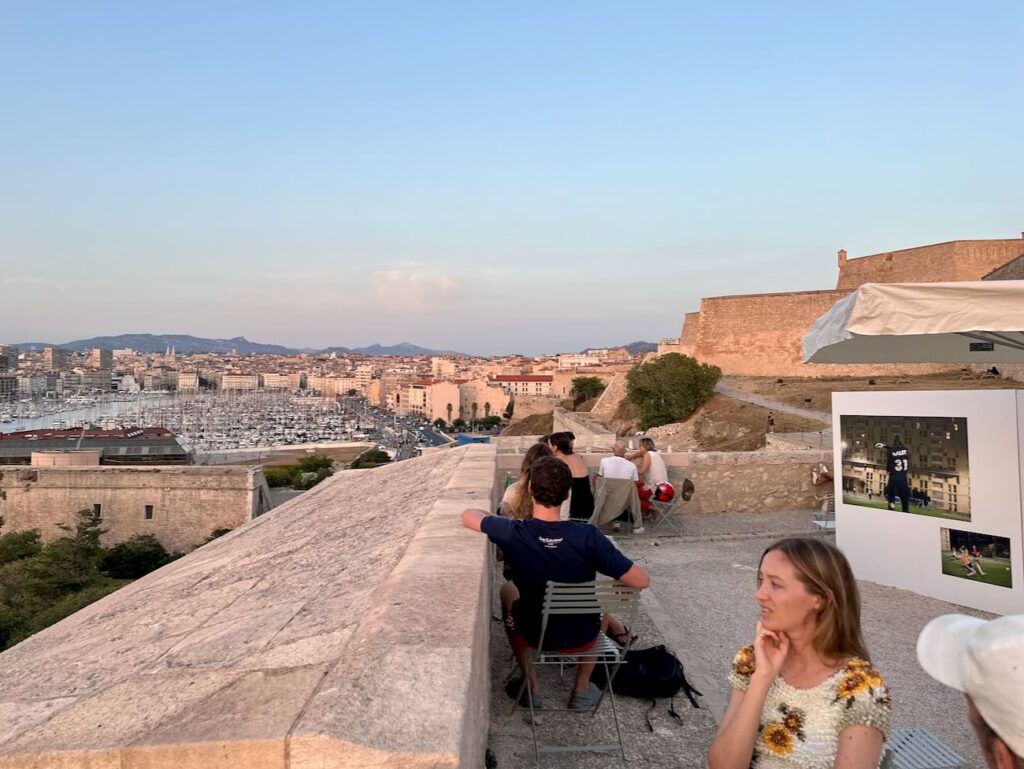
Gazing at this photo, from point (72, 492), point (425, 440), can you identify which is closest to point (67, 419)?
point (425, 440)

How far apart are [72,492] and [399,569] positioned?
91.8 feet

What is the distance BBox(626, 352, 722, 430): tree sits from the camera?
110 feet

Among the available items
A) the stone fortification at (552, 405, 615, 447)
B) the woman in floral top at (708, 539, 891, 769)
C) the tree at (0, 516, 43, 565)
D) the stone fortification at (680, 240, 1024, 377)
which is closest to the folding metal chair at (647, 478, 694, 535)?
the woman in floral top at (708, 539, 891, 769)

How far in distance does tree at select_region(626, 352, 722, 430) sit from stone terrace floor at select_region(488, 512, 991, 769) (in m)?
26.4

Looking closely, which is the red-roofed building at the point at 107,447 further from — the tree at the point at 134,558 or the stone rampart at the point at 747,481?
the stone rampart at the point at 747,481

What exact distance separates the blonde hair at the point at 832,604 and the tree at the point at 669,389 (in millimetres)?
31942

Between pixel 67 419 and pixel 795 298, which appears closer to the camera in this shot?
pixel 795 298

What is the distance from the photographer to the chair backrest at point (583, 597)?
3045 mm

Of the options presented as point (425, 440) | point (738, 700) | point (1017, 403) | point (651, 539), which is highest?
point (1017, 403)

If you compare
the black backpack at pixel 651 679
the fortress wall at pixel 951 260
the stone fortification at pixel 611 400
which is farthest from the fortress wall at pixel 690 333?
the black backpack at pixel 651 679

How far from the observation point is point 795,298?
4456cm

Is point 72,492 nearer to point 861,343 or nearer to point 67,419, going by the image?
point 861,343

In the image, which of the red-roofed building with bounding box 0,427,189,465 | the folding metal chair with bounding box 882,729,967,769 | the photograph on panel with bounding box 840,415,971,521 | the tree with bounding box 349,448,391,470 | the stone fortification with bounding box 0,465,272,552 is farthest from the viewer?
the tree with bounding box 349,448,391,470

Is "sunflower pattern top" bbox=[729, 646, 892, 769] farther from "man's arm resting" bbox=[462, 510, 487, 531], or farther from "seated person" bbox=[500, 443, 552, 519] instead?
"seated person" bbox=[500, 443, 552, 519]
